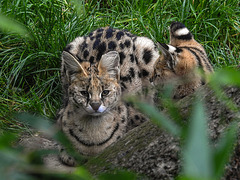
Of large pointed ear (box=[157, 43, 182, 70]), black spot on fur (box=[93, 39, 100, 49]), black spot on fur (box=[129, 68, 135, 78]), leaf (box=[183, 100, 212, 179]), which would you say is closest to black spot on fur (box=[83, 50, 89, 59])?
black spot on fur (box=[93, 39, 100, 49])

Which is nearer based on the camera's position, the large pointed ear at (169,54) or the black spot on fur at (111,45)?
the large pointed ear at (169,54)

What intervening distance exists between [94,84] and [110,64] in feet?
1.01

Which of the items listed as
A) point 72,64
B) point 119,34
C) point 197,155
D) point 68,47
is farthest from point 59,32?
point 197,155

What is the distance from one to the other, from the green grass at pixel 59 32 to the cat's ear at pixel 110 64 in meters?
1.15

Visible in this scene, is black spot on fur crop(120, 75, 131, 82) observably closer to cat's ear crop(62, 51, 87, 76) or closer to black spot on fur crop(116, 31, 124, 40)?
black spot on fur crop(116, 31, 124, 40)

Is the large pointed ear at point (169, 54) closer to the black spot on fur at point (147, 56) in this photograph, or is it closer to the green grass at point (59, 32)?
the black spot on fur at point (147, 56)

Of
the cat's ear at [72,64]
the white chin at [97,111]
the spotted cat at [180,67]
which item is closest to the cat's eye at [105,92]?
the white chin at [97,111]

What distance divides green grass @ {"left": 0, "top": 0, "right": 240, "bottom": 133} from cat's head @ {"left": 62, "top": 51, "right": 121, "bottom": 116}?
104 centimetres

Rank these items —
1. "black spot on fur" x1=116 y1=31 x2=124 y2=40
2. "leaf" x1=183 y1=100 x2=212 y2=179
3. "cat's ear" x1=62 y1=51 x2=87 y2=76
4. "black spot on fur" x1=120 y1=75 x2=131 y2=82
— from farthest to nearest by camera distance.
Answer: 1. "black spot on fur" x1=116 y1=31 x2=124 y2=40
2. "black spot on fur" x1=120 y1=75 x2=131 y2=82
3. "cat's ear" x1=62 y1=51 x2=87 y2=76
4. "leaf" x1=183 y1=100 x2=212 y2=179

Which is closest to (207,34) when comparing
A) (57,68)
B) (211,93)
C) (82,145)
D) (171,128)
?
(57,68)

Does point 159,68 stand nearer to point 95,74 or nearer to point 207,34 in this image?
point 95,74

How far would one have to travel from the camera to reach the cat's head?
3.72m

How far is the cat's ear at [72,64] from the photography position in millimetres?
3830

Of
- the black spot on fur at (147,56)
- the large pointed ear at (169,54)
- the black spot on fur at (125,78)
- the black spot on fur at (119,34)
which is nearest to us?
the large pointed ear at (169,54)
